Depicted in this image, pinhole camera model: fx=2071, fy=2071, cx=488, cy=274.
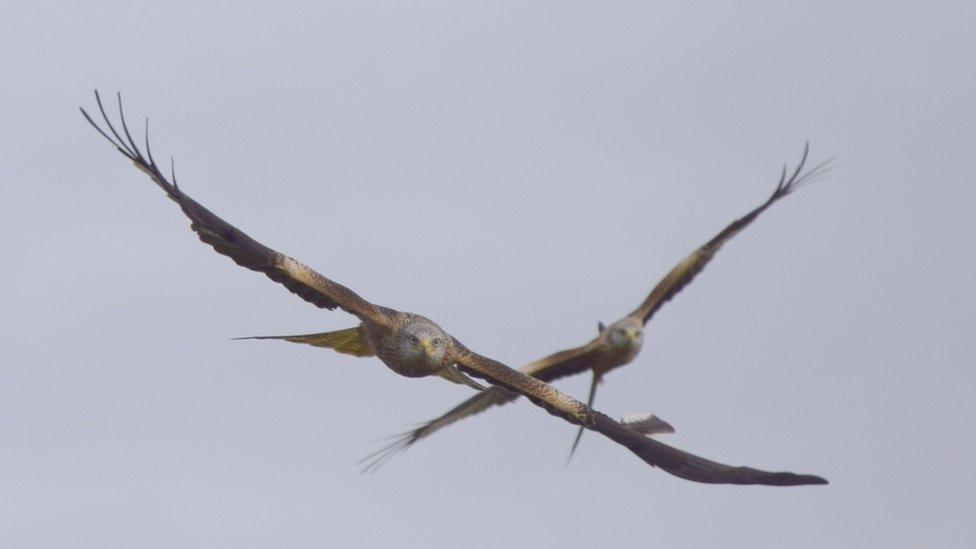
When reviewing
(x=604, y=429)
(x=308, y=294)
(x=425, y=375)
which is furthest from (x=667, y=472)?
(x=308, y=294)

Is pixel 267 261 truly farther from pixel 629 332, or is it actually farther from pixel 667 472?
pixel 629 332

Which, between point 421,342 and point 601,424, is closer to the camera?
point 421,342

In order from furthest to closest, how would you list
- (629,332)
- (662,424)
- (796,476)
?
(629,332) → (662,424) → (796,476)

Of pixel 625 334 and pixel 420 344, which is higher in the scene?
pixel 625 334

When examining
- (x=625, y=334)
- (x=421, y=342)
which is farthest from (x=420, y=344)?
(x=625, y=334)

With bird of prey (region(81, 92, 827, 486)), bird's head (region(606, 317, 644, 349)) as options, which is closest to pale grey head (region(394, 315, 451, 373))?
bird of prey (region(81, 92, 827, 486))

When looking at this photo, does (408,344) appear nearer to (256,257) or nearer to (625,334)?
(256,257)

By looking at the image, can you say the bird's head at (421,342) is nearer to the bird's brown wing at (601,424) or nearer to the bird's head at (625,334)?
the bird's brown wing at (601,424)
